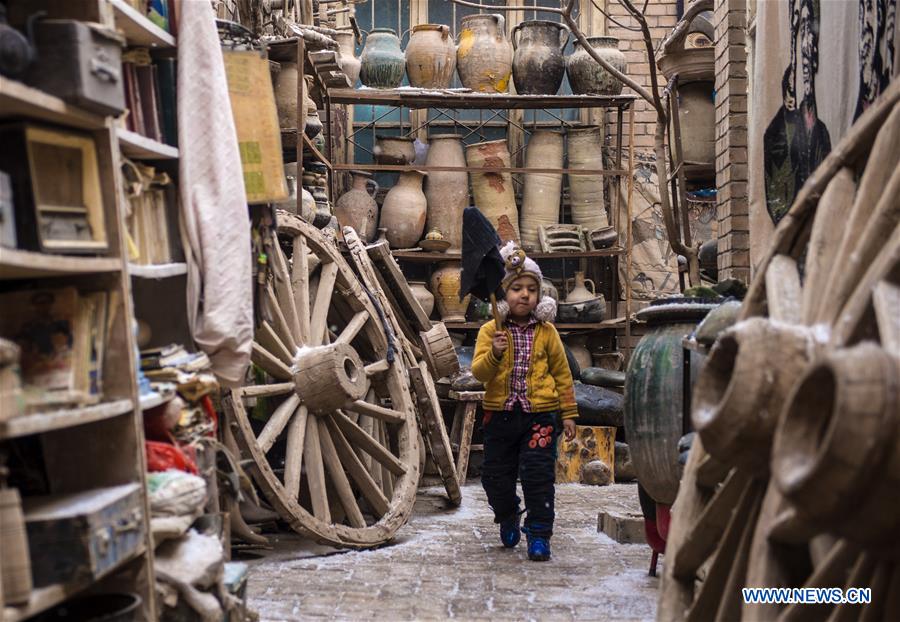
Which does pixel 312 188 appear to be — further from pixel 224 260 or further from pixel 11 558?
pixel 11 558

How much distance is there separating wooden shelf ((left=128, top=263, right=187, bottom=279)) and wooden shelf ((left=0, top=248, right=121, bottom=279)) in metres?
0.17

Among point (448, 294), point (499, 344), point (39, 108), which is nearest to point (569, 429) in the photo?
point (499, 344)

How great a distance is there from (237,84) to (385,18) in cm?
746

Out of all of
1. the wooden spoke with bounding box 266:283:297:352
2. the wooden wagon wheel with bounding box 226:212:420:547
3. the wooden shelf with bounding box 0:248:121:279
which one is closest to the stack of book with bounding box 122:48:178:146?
the wooden shelf with bounding box 0:248:121:279

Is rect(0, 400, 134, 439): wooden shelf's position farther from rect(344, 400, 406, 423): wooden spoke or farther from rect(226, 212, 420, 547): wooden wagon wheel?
Answer: rect(344, 400, 406, 423): wooden spoke

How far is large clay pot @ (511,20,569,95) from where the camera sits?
10094 mm

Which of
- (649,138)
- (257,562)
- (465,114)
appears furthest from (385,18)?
(257,562)

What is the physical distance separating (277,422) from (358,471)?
0.64 meters

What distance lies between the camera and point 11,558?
2.16 m

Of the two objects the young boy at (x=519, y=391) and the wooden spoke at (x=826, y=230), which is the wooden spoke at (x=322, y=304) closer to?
the young boy at (x=519, y=391)

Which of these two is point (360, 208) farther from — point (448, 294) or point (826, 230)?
point (826, 230)

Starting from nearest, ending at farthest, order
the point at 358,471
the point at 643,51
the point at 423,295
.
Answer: the point at 358,471
the point at 423,295
the point at 643,51

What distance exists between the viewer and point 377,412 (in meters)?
6.04

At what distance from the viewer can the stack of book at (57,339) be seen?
8.42 feet
